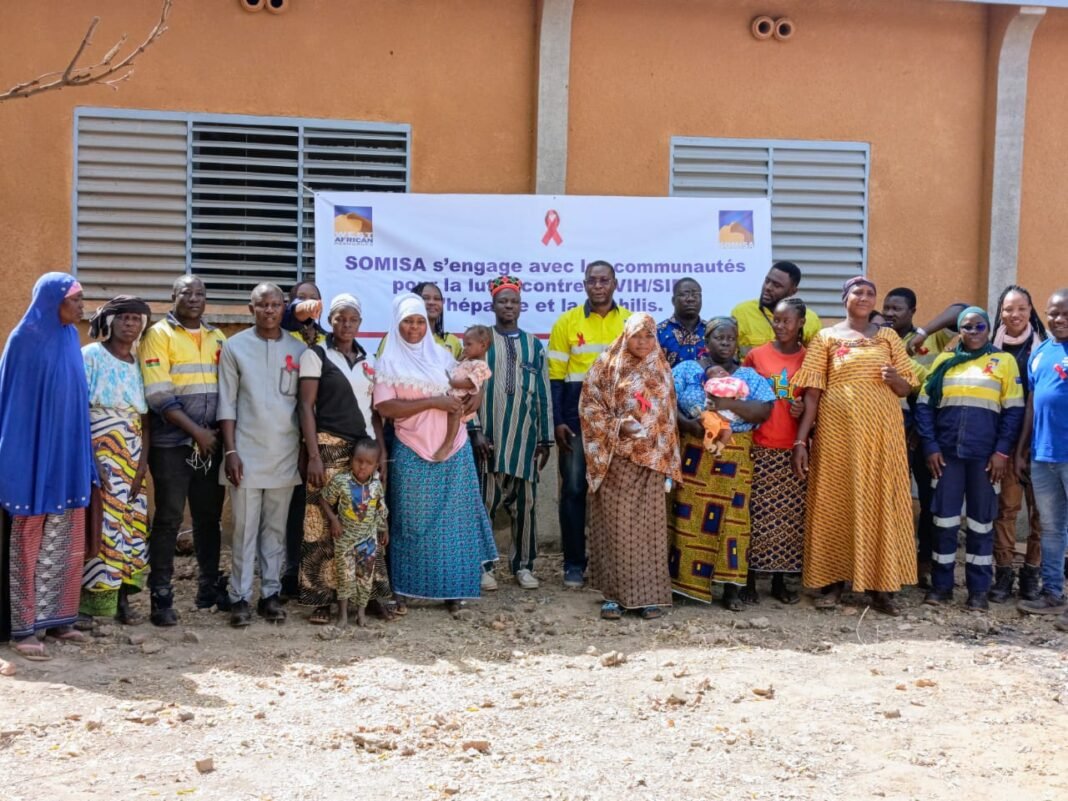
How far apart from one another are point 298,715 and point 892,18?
244 inches

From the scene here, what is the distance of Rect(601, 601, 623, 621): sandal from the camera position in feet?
18.7

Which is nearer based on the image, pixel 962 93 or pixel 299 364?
pixel 299 364

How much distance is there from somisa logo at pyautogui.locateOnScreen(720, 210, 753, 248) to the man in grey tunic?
3.13 metres

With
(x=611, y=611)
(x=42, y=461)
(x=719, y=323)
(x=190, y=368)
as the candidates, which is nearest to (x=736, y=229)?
(x=719, y=323)

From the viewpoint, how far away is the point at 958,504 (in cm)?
603

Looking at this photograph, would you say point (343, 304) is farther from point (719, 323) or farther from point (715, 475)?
point (715, 475)

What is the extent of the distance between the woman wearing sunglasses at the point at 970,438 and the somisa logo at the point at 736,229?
172cm

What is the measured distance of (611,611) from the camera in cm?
571

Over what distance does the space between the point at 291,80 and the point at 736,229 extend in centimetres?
303

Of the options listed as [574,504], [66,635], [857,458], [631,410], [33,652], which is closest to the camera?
[33,652]

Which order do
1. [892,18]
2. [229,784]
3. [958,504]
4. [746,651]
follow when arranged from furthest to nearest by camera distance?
[892,18] < [958,504] < [746,651] < [229,784]

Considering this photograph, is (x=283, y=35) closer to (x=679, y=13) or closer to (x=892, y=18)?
(x=679, y=13)

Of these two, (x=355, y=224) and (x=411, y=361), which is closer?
(x=411, y=361)

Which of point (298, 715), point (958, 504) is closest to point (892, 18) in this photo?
point (958, 504)
